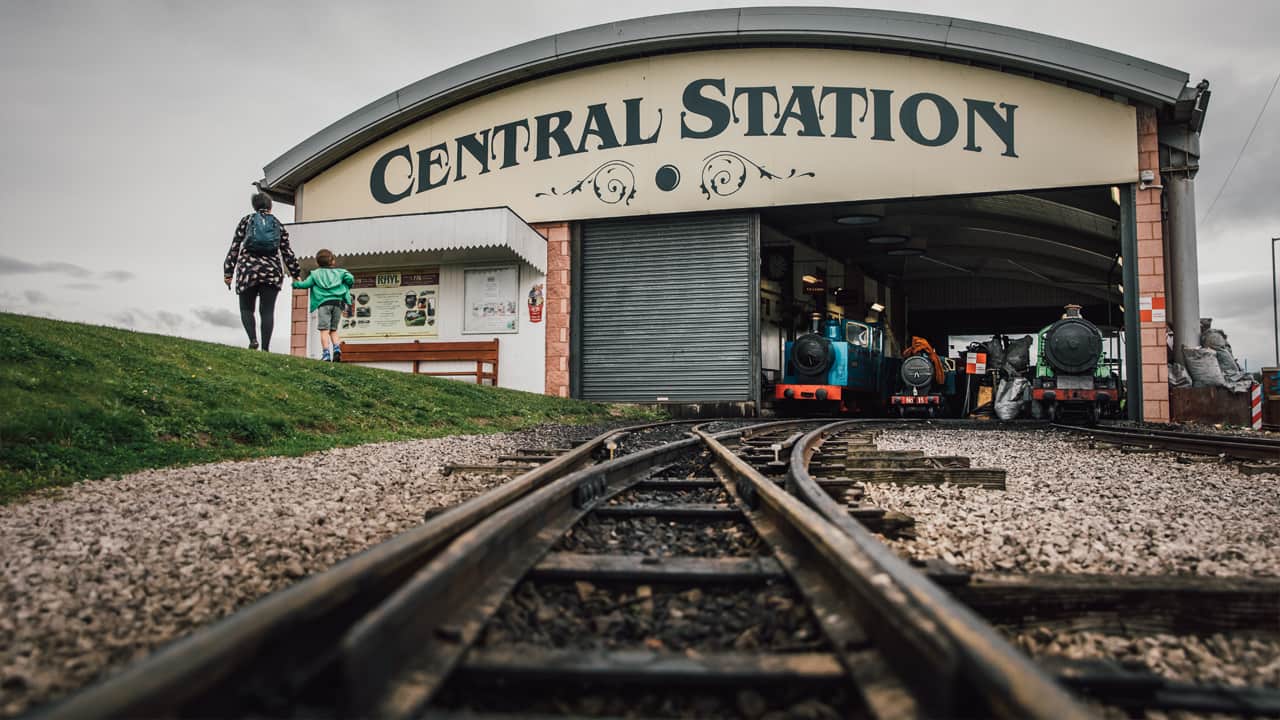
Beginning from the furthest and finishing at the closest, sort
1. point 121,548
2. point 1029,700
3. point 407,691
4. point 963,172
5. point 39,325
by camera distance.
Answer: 1. point 963,172
2. point 39,325
3. point 121,548
4. point 407,691
5. point 1029,700

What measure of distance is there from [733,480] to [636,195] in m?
12.1

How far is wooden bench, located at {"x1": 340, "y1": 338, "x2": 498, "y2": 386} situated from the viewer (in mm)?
15445

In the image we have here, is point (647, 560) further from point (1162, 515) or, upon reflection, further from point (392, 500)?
point (1162, 515)

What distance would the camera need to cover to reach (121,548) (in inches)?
103

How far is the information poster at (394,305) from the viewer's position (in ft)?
52.5

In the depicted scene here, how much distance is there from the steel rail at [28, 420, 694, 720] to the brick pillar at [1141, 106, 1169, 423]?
14564 millimetres

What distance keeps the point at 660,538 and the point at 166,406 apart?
461 centimetres

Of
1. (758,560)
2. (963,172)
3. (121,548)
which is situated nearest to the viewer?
(758,560)

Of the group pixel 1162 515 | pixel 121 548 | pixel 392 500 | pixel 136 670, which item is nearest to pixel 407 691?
pixel 136 670

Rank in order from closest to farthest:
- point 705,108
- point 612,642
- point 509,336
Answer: point 612,642 < point 705,108 < point 509,336

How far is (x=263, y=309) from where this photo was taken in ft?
32.0

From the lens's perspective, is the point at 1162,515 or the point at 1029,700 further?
the point at 1162,515

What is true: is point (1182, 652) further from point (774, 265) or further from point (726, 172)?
point (774, 265)

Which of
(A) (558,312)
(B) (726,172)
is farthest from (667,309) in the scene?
(B) (726,172)
